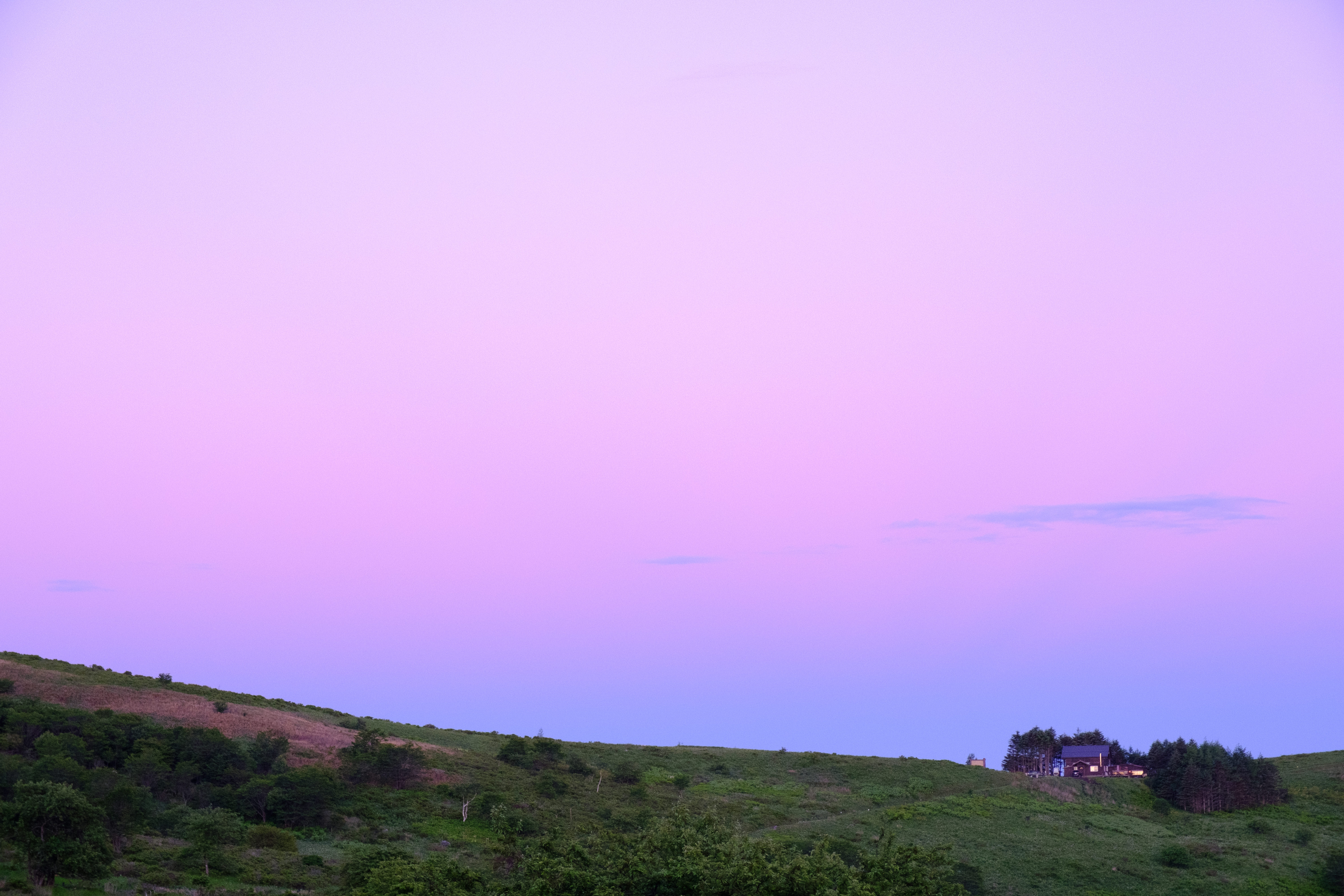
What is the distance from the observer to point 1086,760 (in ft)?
356

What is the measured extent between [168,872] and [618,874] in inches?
A: 773

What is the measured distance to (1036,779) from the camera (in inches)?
3159

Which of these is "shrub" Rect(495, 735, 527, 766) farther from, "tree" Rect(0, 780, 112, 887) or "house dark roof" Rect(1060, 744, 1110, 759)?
"house dark roof" Rect(1060, 744, 1110, 759)

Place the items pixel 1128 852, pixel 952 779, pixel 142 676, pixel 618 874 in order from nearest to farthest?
pixel 618 874
pixel 1128 852
pixel 142 676
pixel 952 779

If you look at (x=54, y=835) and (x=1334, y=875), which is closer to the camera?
(x=54, y=835)

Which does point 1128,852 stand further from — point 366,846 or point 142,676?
point 142,676

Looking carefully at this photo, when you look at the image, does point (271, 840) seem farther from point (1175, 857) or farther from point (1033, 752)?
point (1033, 752)

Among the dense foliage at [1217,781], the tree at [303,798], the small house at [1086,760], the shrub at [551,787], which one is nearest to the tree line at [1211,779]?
the dense foliage at [1217,781]

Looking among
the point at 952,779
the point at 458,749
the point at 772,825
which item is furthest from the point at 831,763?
the point at 458,749

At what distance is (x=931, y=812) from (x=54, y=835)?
49.6m

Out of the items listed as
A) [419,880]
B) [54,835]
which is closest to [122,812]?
[54,835]

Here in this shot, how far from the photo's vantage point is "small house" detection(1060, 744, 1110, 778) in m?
107

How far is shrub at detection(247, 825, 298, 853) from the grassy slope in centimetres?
163

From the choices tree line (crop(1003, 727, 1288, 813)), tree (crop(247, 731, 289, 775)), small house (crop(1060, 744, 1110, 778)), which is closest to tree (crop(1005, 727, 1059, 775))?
small house (crop(1060, 744, 1110, 778))
